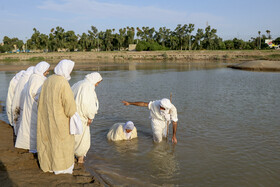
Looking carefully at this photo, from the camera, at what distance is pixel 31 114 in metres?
4.53

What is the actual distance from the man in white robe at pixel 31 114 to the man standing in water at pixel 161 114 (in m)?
1.82

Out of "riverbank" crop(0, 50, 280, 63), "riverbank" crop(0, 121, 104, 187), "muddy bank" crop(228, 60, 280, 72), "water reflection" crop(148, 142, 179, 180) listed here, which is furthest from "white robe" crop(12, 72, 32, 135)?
"riverbank" crop(0, 50, 280, 63)

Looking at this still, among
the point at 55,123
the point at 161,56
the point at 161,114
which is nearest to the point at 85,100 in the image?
the point at 55,123

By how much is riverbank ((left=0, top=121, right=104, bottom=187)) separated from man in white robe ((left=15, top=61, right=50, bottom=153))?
0.17m

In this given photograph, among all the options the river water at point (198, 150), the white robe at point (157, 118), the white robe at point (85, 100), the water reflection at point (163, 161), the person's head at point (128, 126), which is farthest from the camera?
the person's head at point (128, 126)

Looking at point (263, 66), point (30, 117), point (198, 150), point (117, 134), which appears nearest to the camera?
point (30, 117)

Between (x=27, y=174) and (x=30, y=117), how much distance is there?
107cm

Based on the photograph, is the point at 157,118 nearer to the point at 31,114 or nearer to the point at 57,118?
the point at 31,114

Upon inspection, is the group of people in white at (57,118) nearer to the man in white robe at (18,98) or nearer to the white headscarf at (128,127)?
the man in white robe at (18,98)

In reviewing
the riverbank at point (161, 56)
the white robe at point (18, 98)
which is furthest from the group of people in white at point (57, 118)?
the riverbank at point (161, 56)

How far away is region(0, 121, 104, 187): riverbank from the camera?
3.62m

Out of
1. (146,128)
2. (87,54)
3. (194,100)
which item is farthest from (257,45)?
(146,128)

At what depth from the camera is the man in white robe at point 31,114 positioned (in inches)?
177

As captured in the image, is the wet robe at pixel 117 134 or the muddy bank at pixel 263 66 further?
the muddy bank at pixel 263 66
